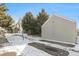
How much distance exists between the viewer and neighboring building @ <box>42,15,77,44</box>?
2.59 m

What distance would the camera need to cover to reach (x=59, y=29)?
2615 millimetres

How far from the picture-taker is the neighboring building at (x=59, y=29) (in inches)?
102

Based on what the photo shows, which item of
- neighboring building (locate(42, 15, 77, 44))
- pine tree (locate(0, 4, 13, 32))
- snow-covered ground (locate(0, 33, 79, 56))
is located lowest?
snow-covered ground (locate(0, 33, 79, 56))

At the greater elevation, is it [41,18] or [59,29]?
[41,18]

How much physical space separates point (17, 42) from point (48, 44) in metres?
0.39

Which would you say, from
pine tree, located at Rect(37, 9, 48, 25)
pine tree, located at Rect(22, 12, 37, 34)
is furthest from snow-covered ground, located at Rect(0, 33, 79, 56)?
pine tree, located at Rect(37, 9, 48, 25)

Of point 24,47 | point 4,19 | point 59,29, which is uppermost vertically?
point 4,19

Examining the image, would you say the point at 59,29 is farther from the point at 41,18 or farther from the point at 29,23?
the point at 29,23

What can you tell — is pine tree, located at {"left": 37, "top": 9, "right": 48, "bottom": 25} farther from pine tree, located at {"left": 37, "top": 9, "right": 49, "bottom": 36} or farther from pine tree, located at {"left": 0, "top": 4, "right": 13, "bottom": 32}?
pine tree, located at {"left": 0, "top": 4, "right": 13, "bottom": 32}

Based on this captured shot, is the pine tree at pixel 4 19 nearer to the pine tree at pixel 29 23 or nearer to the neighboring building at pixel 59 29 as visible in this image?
the pine tree at pixel 29 23

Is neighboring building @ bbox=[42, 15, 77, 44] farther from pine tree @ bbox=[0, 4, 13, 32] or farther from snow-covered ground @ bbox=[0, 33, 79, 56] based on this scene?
pine tree @ bbox=[0, 4, 13, 32]

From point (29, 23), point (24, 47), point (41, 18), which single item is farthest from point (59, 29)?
point (24, 47)

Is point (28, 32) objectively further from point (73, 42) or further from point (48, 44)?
point (73, 42)

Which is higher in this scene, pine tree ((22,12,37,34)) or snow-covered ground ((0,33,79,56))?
pine tree ((22,12,37,34))
